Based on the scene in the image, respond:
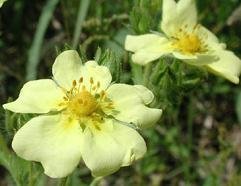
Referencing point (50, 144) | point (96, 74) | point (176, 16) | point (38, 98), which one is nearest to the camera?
point (50, 144)

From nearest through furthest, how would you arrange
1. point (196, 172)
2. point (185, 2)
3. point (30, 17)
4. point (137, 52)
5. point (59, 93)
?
point (59, 93)
point (137, 52)
point (185, 2)
point (196, 172)
point (30, 17)

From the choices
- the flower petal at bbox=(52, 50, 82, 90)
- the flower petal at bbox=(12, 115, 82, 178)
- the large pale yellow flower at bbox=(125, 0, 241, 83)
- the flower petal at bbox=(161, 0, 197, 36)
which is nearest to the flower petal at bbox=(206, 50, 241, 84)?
the large pale yellow flower at bbox=(125, 0, 241, 83)

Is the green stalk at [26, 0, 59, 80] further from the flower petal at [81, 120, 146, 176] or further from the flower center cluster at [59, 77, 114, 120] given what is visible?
the flower petal at [81, 120, 146, 176]

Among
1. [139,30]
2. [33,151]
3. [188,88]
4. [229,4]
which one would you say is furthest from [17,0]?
[33,151]

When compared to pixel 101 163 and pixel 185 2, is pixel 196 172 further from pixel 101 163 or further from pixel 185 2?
pixel 101 163

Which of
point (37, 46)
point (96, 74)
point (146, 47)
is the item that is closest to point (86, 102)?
point (96, 74)

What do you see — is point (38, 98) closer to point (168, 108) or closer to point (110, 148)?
point (110, 148)

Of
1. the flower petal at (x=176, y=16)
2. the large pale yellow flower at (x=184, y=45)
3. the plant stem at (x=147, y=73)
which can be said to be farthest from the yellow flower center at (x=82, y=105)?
the flower petal at (x=176, y=16)
